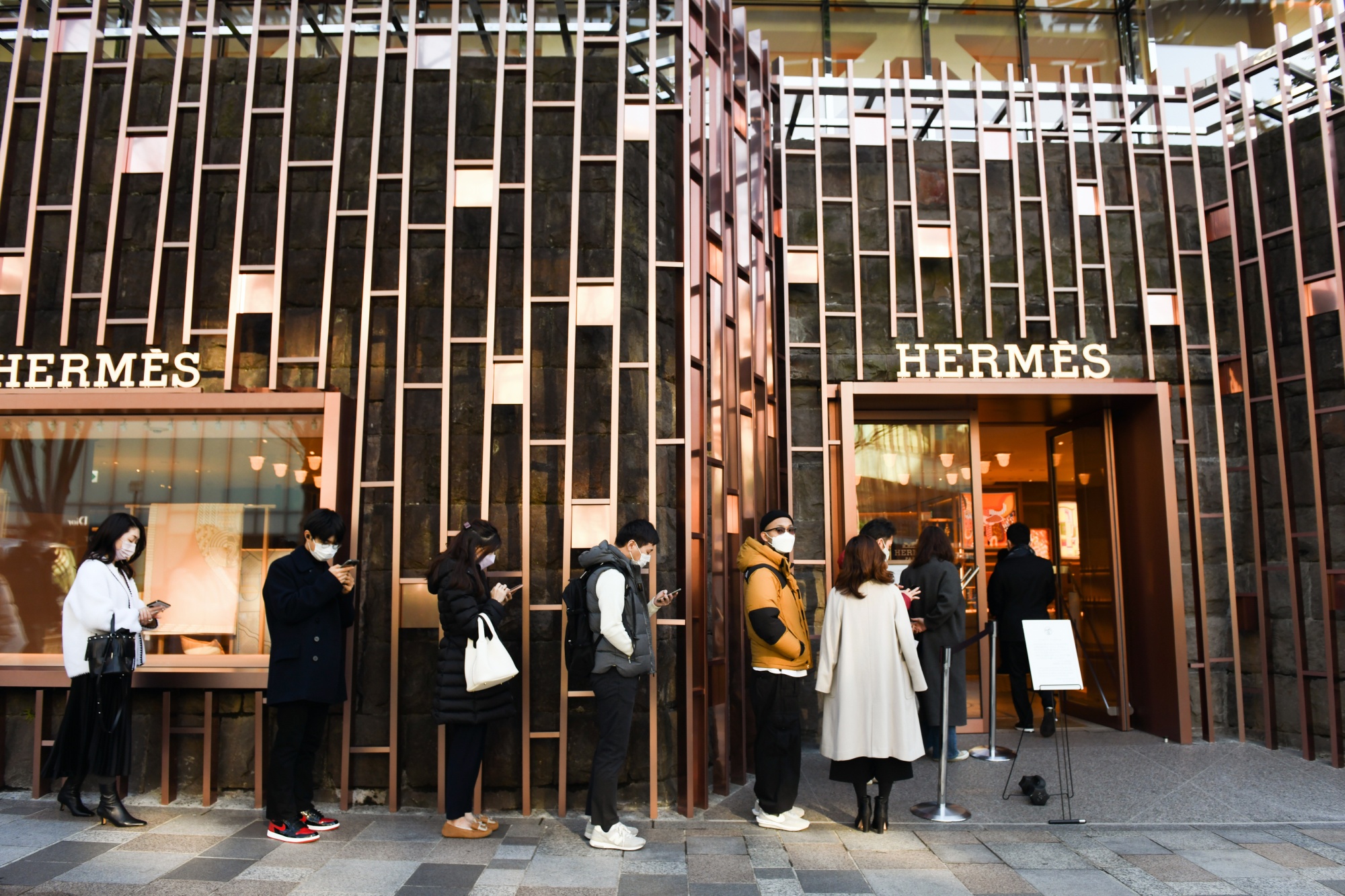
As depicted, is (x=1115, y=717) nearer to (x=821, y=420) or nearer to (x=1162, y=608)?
(x=1162, y=608)

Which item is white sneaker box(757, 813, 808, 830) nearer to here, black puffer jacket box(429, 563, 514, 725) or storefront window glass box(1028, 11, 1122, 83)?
black puffer jacket box(429, 563, 514, 725)

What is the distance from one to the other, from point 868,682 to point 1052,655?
4.05ft

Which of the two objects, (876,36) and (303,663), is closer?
(303,663)

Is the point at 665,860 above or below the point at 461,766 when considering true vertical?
below

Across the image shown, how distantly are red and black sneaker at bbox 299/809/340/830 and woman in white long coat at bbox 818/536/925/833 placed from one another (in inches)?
111

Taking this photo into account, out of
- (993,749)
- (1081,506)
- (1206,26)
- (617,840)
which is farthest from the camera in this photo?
(1206,26)

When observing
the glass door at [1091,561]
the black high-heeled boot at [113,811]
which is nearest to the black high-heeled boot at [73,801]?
the black high-heeled boot at [113,811]

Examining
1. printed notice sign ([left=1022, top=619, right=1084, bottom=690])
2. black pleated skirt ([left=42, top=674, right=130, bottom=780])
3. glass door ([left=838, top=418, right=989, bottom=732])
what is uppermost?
glass door ([left=838, top=418, right=989, bottom=732])

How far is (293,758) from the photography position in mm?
5324

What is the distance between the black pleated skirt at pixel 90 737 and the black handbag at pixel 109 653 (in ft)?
0.30

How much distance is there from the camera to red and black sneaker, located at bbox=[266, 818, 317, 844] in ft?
17.0

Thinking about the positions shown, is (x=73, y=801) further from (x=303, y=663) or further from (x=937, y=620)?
(x=937, y=620)

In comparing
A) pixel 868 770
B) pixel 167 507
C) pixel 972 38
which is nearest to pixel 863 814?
pixel 868 770

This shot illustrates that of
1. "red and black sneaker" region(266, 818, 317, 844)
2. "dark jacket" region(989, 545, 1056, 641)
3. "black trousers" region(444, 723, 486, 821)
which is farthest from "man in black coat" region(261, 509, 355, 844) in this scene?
"dark jacket" region(989, 545, 1056, 641)
